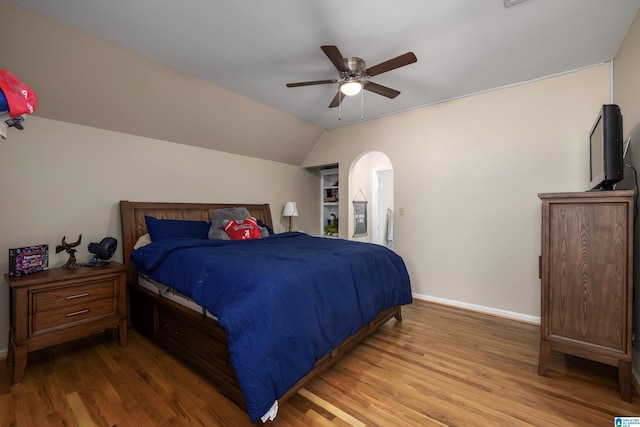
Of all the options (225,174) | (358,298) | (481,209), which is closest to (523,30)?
(481,209)

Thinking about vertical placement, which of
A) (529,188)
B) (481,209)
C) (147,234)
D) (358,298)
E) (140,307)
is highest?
(529,188)

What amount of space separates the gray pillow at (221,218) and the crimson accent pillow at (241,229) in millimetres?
64

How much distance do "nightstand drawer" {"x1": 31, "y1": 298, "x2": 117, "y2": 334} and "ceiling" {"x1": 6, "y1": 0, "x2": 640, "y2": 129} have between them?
6.81 feet

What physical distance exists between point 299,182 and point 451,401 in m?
3.97

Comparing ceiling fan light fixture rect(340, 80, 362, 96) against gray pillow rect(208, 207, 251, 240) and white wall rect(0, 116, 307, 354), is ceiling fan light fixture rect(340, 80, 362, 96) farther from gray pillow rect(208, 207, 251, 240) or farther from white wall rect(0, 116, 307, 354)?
white wall rect(0, 116, 307, 354)

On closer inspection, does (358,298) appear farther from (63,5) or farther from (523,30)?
(63,5)

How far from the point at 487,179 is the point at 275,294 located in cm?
275

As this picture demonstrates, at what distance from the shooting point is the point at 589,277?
1.73 metres

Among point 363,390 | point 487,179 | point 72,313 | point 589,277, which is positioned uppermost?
point 487,179

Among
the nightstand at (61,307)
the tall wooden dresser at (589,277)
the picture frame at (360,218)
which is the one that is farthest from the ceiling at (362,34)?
the picture frame at (360,218)

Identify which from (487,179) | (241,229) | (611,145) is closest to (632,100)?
(611,145)

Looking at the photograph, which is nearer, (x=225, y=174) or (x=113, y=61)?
(x=113, y=61)

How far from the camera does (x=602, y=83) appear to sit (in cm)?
247

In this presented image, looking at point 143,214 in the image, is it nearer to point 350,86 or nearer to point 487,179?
point 350,86
